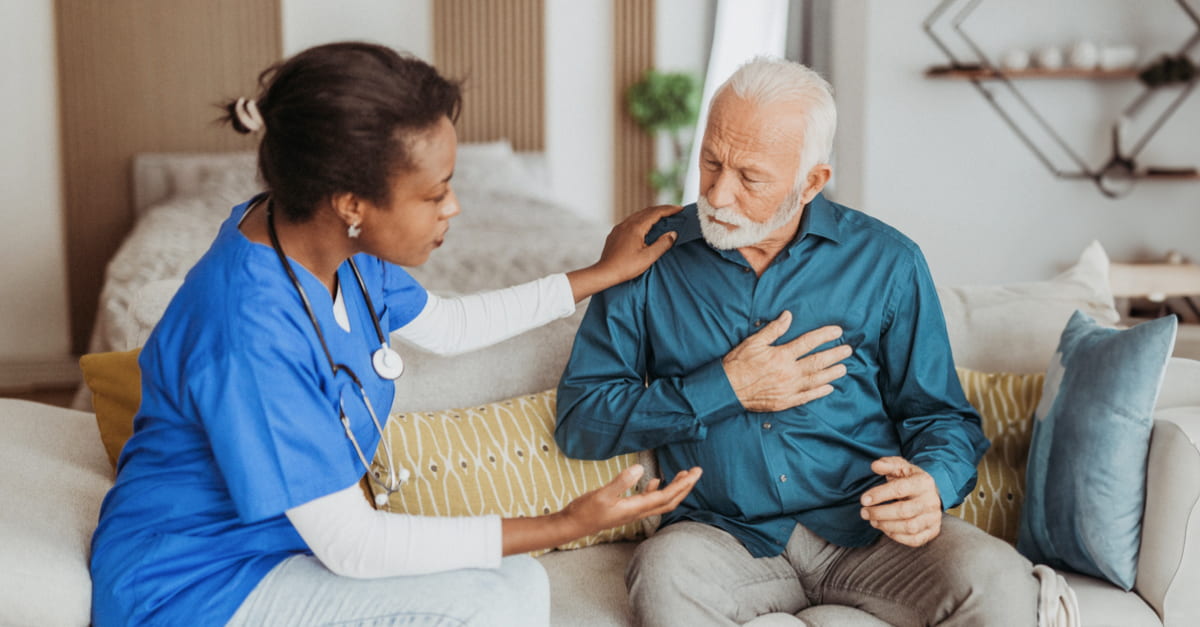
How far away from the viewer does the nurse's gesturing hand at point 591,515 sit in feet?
4.29

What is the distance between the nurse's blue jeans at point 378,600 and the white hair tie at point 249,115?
21.7 inches

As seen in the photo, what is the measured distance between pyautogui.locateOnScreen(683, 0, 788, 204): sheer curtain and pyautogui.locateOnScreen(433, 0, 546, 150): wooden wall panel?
37.1 inches

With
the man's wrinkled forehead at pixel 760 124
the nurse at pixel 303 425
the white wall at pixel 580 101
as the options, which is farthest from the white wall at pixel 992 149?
the nurse at pixel 303 425

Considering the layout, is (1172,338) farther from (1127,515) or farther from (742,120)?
(742,120)

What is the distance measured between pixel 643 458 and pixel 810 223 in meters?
0.51

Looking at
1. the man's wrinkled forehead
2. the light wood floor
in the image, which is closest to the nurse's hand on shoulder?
the man's wrinkled forehead

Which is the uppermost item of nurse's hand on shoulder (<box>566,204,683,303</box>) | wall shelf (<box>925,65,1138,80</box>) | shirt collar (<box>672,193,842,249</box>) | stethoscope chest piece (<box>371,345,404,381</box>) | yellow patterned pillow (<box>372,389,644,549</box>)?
wall shelf (<box>925,65,1138,80</box>)

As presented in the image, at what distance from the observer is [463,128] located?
5.57 meters

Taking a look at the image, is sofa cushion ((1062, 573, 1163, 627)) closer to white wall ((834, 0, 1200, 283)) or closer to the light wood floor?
white wall ((834, 0, 1200, 283))

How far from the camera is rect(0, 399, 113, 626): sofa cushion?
4.59ft

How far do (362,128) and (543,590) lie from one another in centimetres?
63

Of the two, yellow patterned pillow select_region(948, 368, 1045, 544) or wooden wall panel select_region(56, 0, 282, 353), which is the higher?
wooden wall panel select_region(56, 0, 282, 353)

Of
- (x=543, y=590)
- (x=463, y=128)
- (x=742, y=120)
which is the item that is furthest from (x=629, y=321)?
(x=463, y=128)

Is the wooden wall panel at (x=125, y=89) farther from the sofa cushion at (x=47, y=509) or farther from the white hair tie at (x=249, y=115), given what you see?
the white hair tie at (x=249, y=115)
